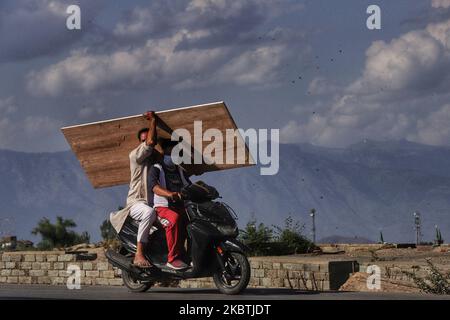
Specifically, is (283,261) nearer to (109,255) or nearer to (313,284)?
(313,284)

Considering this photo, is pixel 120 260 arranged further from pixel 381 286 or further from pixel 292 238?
pixel 292 238

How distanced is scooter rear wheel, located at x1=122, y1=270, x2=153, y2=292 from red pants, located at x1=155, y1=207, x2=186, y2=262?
1.03 m

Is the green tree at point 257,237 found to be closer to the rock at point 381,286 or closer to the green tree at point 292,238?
the green tree at point 292,238

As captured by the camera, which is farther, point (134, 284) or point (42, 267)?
point (42, 267)

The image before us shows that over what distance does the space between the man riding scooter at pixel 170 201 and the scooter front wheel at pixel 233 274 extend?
1.62ft

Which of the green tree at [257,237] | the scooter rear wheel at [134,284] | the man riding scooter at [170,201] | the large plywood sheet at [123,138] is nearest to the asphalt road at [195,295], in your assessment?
the scooter rear wheel at [134,284]

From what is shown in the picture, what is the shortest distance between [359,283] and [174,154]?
4408mm

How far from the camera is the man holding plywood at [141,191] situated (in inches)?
547

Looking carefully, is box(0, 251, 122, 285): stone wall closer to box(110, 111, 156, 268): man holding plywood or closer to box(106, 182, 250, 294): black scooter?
box(110, 111, 156, 268): man holding plywood

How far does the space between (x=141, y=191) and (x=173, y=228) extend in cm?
66

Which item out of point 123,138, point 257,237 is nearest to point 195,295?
point 123,138

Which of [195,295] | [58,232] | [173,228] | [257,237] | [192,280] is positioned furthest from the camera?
[58,232]

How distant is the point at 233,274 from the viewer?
534 inches

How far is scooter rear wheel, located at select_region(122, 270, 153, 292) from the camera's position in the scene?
1479 centimetres
